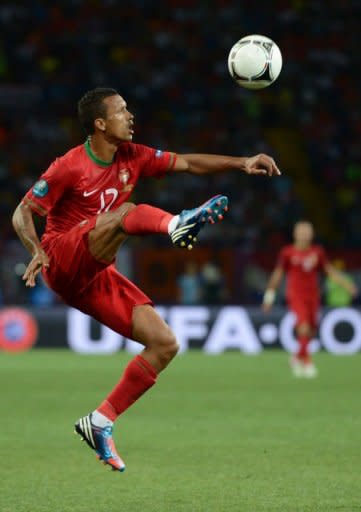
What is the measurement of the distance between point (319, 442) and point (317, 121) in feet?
50.4

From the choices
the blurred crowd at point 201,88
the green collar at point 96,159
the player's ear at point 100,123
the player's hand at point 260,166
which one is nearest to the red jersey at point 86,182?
the green collar at point 96,159

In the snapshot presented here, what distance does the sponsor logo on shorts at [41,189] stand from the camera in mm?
6391

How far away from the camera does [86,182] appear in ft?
21.4

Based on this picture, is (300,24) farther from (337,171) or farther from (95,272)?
(95,272)

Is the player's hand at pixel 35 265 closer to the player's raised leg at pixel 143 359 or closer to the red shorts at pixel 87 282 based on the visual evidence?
the red shorts at pixel 87 282

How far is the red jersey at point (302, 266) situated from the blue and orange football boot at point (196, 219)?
30.9 ft

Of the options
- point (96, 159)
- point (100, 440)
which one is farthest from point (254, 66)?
point (100, 440)

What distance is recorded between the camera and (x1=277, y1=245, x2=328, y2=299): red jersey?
49.4ft

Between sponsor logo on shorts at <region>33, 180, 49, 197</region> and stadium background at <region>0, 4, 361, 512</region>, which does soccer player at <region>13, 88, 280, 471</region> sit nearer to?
sponsor logo on shorts at <region>33, 180, 49, 197</region>

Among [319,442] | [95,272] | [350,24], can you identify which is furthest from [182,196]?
[95,272]

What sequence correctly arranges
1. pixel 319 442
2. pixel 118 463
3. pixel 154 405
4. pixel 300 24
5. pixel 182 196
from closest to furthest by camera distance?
pixel 118 463
pixel 319 442
pixel 154 405
pixel 182 196
pixel 300 24

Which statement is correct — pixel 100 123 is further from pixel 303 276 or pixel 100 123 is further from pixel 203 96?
pixel 203 96

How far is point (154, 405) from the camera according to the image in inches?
447

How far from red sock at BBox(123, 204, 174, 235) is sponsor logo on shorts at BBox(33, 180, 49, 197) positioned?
0.63m
